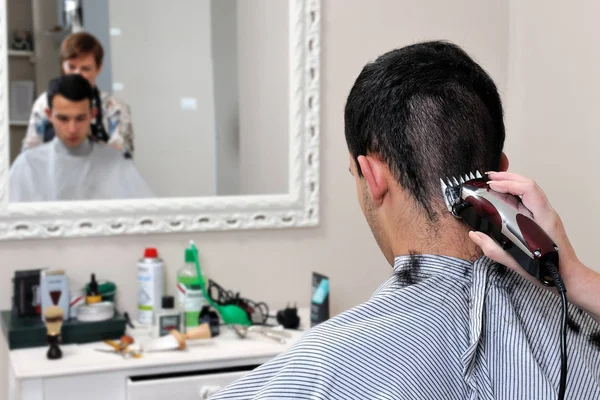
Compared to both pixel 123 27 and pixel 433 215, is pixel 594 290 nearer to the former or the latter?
pixel 433 215

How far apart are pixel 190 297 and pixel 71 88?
66 centimetres

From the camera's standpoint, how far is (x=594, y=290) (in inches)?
38.0

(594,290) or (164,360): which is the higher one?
(594,290)

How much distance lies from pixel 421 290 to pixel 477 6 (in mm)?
1698

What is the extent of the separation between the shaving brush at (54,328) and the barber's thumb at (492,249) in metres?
1.18

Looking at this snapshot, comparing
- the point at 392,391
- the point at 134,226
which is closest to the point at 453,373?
the point at 392,391

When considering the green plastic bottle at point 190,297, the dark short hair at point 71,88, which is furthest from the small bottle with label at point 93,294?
the dark short hair at point 71,88

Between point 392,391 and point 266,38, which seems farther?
point 266,38

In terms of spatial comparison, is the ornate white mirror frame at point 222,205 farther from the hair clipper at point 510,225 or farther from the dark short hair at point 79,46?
the hair clipper at point 510,225

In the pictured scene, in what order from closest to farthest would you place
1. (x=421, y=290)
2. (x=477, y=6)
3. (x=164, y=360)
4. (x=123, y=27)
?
(x=421, y=290), (x=164, y=360), (x=123, y=27), (x=477, y=6)

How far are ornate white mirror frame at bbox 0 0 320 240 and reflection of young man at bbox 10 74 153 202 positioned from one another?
30mm

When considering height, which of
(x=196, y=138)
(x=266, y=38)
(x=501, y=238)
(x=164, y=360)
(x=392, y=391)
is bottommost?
(x=164, y=360)

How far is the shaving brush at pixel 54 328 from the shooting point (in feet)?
5.82

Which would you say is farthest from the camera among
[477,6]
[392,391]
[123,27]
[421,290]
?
[477,6]
